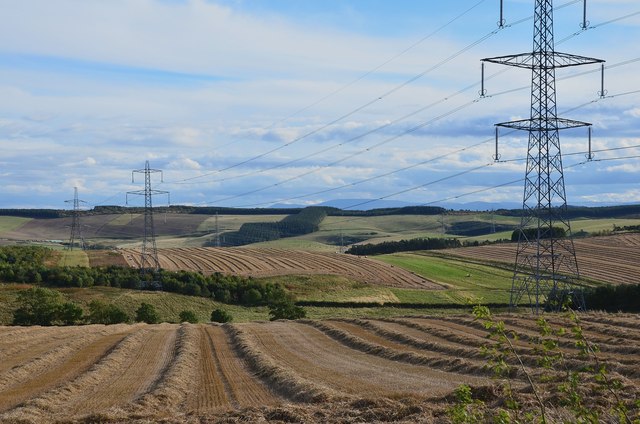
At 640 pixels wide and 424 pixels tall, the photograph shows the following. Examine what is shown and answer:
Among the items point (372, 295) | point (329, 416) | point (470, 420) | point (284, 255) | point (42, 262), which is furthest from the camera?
point (284, 255)

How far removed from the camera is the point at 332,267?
111625 millimetres

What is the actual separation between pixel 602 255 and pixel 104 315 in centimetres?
6193

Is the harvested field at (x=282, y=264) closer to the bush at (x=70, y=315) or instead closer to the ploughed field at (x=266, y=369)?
the bush at (x=70, y=315)

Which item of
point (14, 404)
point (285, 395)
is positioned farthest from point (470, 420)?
point (14, 404)

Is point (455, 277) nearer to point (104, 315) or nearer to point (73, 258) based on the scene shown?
point (104, 315)

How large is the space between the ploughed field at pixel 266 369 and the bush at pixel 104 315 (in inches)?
769

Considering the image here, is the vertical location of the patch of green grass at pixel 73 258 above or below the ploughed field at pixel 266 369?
above

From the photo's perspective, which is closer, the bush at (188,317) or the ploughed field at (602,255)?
the bush at (188,317)

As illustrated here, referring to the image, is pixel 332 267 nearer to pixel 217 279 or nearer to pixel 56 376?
pixel 217 279

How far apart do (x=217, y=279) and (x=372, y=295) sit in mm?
16870

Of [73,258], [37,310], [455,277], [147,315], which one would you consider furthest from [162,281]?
[455,277]

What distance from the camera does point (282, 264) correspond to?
116438 millimetres

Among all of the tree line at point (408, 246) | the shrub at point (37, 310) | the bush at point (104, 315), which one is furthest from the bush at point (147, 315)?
the tree line at point (408, 246)

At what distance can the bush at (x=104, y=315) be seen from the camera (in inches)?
2894
